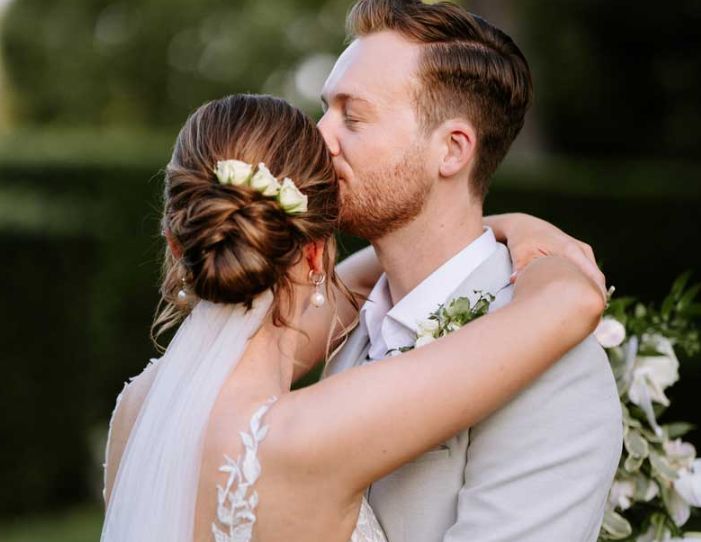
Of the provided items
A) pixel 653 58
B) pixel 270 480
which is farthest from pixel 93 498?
pixel 653 58

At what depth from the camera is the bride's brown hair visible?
8.41 ft

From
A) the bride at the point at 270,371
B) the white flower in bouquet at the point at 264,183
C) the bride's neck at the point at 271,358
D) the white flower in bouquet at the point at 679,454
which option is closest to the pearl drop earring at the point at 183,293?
the bride at the point at 270,371

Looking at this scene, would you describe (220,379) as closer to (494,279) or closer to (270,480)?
(270,480)

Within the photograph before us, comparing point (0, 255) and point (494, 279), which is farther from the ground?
point (494, 279)

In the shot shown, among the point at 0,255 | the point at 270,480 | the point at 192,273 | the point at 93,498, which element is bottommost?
the point at 93,498

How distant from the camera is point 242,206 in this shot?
256 centimetres

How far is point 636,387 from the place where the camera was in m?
3.34

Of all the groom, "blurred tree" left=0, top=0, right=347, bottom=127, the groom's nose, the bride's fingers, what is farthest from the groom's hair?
"blurred tree" left=0, top=0, right=347, bottom=127

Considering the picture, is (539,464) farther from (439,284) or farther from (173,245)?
(173,245)

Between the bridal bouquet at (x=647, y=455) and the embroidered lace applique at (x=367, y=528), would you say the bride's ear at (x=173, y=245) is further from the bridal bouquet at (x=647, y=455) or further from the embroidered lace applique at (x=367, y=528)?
the bridal bouquet at (x=647, y=455)

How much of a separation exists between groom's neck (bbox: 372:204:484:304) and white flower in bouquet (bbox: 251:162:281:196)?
0.74 m

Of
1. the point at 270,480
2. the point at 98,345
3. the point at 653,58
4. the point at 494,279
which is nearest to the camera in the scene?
the point at 270,480

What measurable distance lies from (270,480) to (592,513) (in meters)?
0.78

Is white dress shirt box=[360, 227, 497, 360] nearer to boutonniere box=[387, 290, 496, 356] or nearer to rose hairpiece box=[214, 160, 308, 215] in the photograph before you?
boutonniere box=[387, 290, 496, 356]
